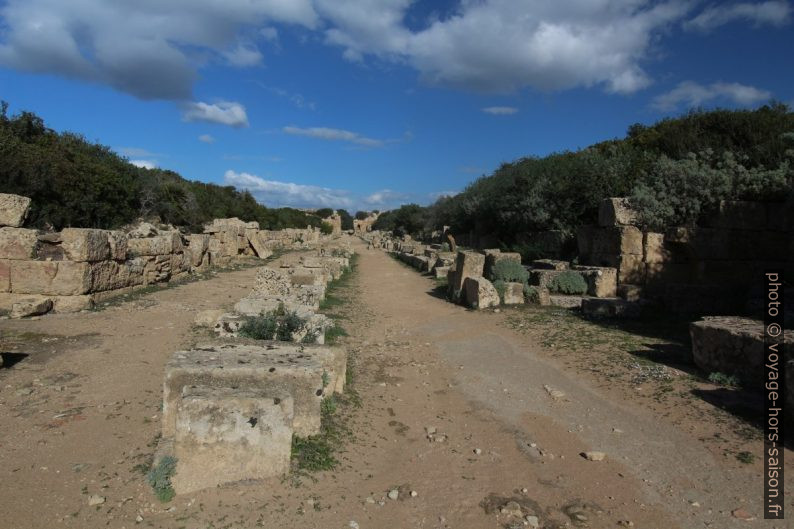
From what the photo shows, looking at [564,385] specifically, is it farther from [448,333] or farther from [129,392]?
[129,392]

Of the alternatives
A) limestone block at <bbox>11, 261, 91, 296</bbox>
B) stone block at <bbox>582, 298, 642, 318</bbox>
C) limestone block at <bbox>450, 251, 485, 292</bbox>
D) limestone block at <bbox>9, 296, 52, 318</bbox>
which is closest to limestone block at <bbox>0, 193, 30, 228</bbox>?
limestone block at <bbox>11, 261, 91, 296</bbox>

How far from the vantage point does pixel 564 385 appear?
5883mm

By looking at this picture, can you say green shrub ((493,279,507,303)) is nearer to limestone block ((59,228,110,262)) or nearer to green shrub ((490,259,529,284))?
green shrub ((490,259,529,284))

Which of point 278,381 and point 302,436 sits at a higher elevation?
point 278,381

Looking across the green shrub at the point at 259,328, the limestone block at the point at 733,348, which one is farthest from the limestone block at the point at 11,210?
the limestone block at the point at 733,348

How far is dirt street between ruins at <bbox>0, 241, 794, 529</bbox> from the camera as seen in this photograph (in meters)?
3.10

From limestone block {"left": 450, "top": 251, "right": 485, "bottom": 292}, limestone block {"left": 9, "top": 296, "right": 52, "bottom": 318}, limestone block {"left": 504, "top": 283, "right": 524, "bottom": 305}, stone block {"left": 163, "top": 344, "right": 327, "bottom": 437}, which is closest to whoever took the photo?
stone block {"left": 163, "top": 344, "right": 327, "bottom": 437}

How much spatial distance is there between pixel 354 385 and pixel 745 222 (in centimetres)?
1075

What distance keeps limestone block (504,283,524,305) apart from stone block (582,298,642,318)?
5.54ft

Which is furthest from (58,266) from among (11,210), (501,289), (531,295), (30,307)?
(531,295)

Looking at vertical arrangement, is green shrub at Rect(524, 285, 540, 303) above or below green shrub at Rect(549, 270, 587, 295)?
below

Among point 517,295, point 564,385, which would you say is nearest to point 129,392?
point 564,385

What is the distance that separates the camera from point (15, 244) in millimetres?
9086

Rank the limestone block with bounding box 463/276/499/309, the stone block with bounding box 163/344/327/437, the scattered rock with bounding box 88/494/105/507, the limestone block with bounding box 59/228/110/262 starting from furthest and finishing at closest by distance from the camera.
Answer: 1. the limestone block with bounding box 463/276/499/309
2. the limestone block with bounding box 59/228/110/262
3. the stone block with bounding box 163/344/327/437
4. the scattered rock with bounding box 88/494/105/507
